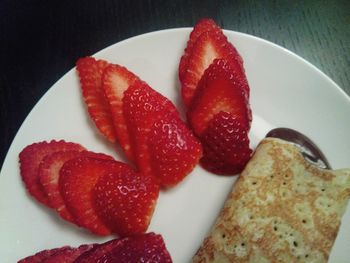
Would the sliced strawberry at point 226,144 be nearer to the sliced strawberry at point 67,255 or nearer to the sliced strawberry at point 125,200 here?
the sliced strawberry at point 125,200

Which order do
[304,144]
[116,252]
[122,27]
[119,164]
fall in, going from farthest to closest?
[122,27] → [304,144] → [119,164] → [116,252]

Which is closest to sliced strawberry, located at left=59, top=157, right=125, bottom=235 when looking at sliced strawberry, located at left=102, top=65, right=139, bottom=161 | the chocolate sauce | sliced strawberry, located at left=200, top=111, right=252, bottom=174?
sliced strawberry, located at left=102, top=65, right=139, bottom=161

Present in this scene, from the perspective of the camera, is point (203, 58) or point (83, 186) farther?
point (203, 58)

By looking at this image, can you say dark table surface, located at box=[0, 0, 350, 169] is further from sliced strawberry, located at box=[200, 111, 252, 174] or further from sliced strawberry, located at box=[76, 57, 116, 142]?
sliced strawberry, located at box=[200, 111, 252, 174]

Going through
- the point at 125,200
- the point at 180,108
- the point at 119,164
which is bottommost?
the point at 125,200

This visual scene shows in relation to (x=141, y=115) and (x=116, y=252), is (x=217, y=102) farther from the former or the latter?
(x=116, y=252)

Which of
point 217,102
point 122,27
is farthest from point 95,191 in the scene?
point 122,27
